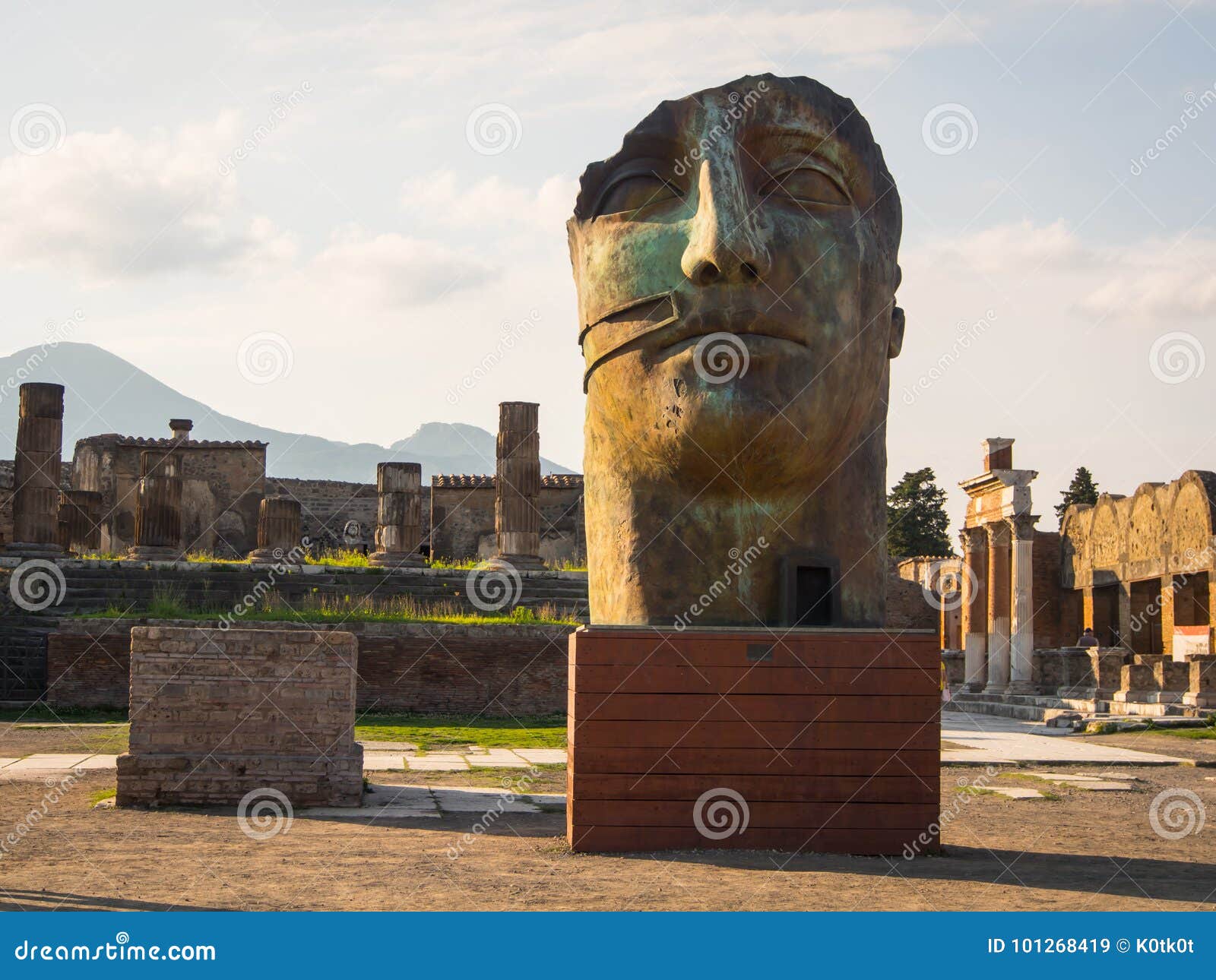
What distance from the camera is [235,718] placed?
8.55m

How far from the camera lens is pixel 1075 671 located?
23.0 m

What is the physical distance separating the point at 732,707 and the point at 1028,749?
9.30m

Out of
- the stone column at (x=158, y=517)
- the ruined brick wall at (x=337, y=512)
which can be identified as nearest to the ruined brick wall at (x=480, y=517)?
the ruined brick wall at (x=337, y=512)

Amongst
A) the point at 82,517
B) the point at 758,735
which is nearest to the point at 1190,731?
the point at 758,735

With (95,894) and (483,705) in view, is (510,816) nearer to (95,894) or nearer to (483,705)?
(95,894)

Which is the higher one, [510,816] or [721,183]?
[721,183]

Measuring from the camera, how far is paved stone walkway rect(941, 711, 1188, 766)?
12.6 meters

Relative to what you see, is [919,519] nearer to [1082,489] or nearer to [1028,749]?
[1082,489]

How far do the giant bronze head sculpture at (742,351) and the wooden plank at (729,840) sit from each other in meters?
0.96

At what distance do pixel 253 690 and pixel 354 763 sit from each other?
834mm

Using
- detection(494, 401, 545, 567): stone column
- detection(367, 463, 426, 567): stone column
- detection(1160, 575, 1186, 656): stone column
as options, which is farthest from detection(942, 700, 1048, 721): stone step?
detection(367, 463, 426, 567): stone column

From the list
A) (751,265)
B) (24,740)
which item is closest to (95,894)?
(751,265)

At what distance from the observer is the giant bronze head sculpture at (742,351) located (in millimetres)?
5754

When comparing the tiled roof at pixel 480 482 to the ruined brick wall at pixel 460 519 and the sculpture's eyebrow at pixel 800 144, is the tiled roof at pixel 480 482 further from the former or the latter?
the sculpture's eyebrow at pixel 800 144
